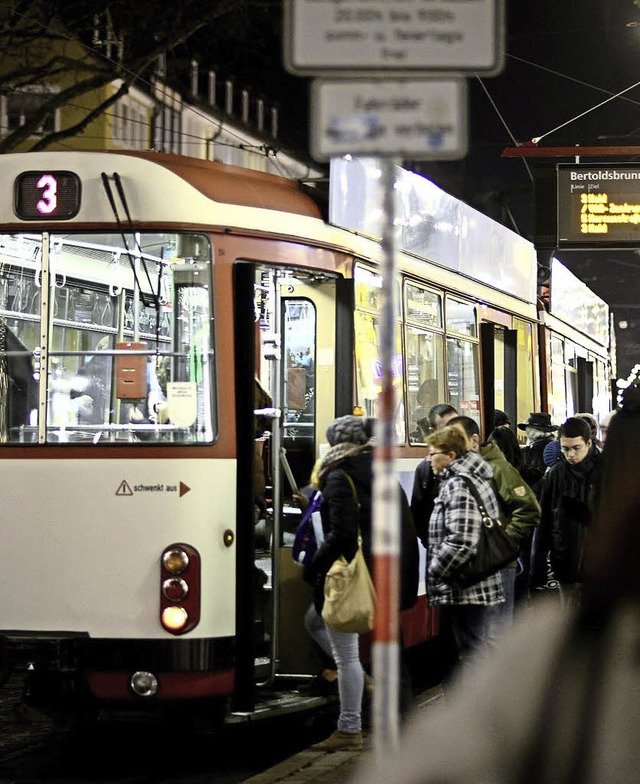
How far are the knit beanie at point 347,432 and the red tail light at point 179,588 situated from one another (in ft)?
3.19

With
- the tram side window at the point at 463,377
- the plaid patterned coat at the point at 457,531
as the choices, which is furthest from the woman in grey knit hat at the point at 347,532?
the tram side window at the point at 463,377

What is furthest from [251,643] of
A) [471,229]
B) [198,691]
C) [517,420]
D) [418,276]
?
[517,420]

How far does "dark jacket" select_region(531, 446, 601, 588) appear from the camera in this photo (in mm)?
9289

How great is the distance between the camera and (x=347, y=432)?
25.6ft

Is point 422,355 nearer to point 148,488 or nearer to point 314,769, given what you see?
point 148,488

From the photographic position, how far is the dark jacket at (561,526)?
9.29 metres

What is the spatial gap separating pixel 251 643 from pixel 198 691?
410 millimetres

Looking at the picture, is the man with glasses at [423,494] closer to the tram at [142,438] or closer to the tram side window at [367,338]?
the tram side window at [367,338]

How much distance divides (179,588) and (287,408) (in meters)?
1.78

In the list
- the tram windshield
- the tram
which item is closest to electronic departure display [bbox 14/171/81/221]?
the tram

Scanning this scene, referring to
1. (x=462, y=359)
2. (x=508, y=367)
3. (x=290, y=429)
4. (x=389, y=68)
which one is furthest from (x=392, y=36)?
(x=508, y=367)

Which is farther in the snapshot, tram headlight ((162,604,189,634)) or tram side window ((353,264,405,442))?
tram side window ((353,264,405,442))

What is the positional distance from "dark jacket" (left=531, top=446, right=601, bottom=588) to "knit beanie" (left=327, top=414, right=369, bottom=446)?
183 centimetres

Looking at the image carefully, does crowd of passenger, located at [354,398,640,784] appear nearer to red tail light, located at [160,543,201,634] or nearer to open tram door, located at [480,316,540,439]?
red tail light, located at [160,543,201,634]
